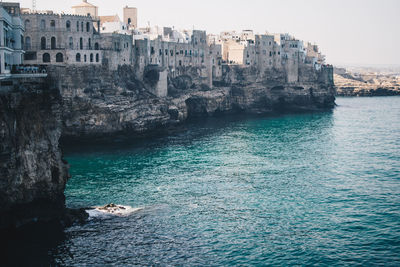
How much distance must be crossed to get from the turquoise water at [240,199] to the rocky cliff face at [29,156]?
3525mm

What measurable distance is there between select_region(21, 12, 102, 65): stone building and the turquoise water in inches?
549

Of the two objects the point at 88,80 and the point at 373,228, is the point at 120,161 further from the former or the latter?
the point at 373,228

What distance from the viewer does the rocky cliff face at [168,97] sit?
71.8 metres

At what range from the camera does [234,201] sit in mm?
46250

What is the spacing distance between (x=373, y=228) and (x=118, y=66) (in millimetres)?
52099

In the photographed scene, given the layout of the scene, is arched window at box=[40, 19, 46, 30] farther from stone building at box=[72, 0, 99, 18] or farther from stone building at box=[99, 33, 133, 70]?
stone building at box=[72, 0, 99, 18]

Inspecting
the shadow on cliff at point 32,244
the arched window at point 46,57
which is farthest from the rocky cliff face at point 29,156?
the arched window at point 46,57

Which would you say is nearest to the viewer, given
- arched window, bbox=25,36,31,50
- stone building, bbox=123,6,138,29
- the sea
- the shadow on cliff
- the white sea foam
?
the shadow on cliff

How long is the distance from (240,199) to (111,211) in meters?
12.4

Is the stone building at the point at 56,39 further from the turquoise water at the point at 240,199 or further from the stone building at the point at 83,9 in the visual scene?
the turquoise water at the point at 240,199

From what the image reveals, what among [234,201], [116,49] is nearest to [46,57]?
[116,49]

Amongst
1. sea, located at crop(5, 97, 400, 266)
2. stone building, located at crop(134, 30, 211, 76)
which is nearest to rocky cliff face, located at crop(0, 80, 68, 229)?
sea, located at crop(5, 97, 400, 266)

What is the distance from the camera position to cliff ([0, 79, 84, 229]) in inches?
1389

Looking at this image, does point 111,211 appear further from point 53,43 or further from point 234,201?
point 53,43
